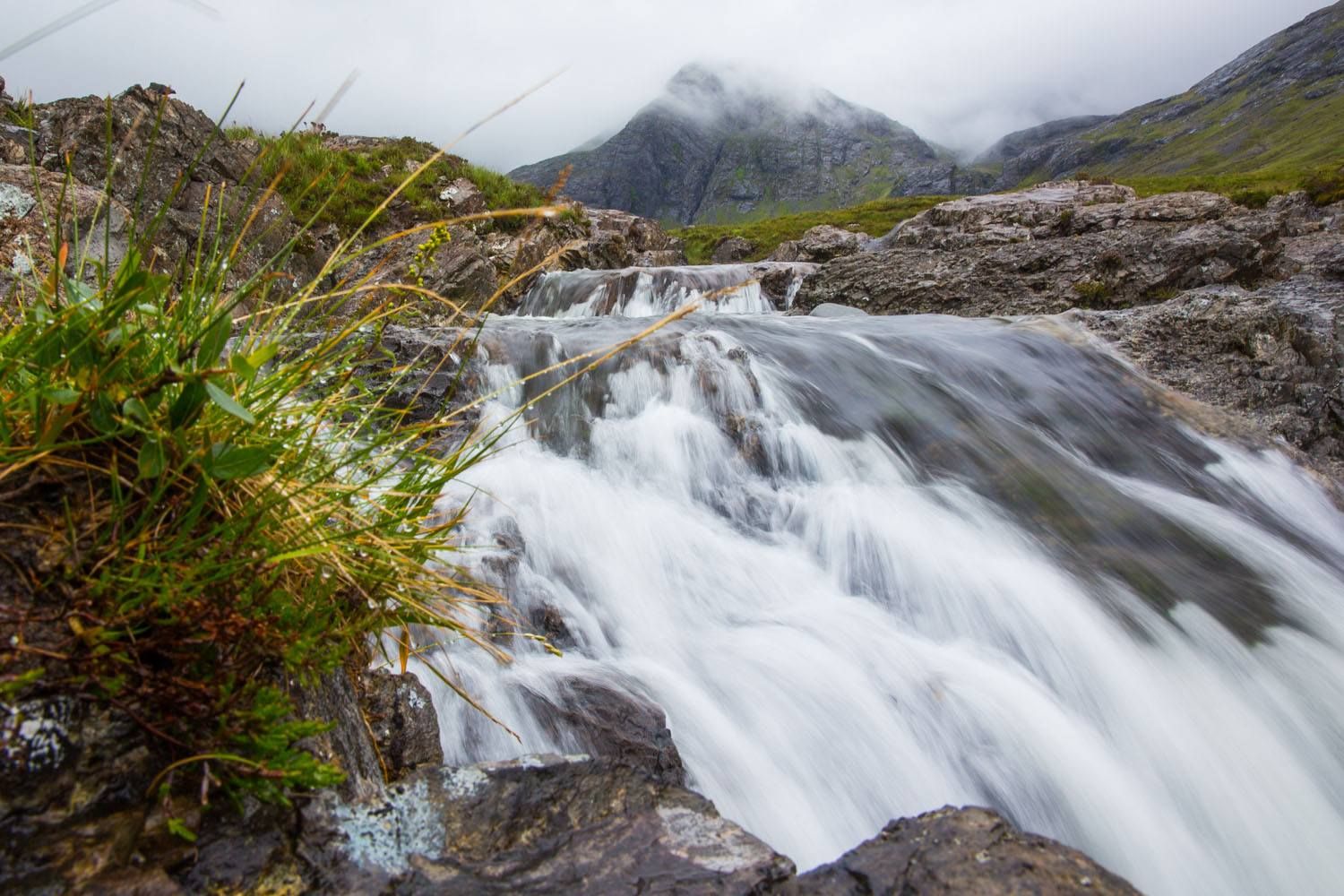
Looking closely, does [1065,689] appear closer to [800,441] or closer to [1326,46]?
[800,441]

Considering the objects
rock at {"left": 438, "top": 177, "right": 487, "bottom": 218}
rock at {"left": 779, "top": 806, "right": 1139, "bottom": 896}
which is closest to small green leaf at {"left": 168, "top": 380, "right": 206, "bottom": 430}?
rock at {"left": 779, "top": 806, "right": 1139, "bottom": 896}

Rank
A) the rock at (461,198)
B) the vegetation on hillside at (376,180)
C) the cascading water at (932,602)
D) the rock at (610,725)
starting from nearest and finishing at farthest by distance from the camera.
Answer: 1. the rock at (610,725)
2. the cascading water at (932,602)
3. the vegetation on hillside at (376,180)
4. the rock at (461,198)

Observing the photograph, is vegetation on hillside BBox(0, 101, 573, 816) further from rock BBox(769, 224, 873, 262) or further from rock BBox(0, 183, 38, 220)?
rock BBox(769, 224, 873, 262)

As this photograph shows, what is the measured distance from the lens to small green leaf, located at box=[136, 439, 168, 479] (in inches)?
56.8

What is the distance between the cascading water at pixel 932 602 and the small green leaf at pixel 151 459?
148 centimetres

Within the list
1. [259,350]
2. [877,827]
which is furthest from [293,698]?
[877,827]

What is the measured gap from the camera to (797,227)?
54.6 metres

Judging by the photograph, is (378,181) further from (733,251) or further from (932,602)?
(733,251)

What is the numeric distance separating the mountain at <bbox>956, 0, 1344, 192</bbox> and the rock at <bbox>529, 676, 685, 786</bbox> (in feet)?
391

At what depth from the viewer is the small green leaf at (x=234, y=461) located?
1.54 m

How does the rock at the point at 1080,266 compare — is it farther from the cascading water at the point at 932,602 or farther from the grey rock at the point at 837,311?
A: the cascading water at the point at 932,602

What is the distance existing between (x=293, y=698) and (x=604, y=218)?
84.3 ft

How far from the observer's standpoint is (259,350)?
5.41 ft

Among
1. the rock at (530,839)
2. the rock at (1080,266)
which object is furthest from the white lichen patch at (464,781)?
the rock at (1080,266)
